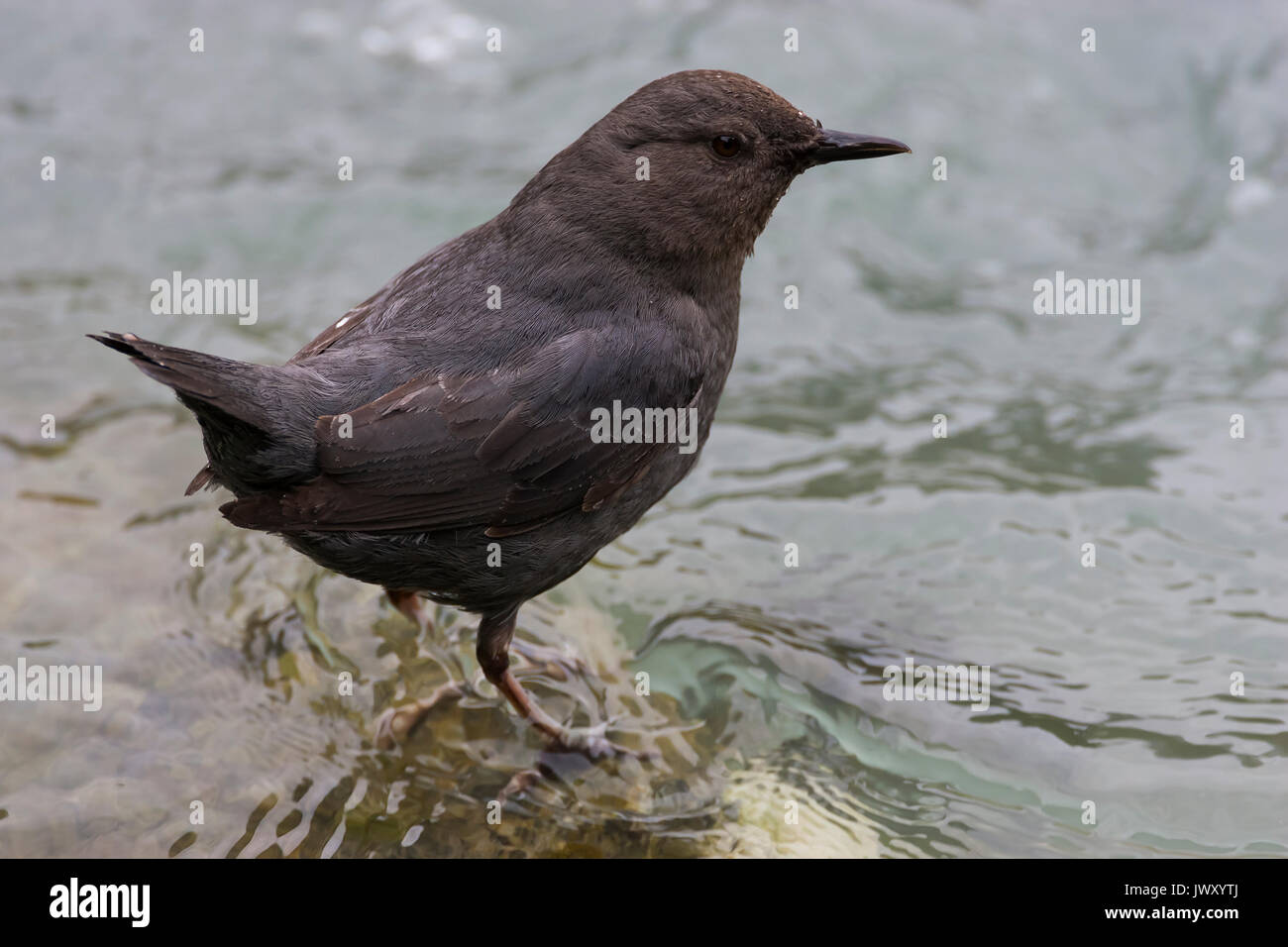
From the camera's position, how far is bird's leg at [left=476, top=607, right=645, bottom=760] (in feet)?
13.3

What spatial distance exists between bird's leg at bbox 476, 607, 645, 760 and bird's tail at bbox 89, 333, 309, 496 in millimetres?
831

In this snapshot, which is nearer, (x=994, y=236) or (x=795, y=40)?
(x=994, y=236)

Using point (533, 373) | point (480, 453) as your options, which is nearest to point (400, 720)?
point (480, 453)

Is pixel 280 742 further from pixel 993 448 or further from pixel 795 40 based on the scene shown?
pixel 795 40

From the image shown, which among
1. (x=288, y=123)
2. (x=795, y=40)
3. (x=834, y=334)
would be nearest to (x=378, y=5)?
(x=288, y=123)

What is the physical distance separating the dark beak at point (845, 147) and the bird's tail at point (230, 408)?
179 cm

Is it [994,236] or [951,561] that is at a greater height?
[994,236]

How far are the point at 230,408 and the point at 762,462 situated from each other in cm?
300

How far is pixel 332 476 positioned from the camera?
11.9ft

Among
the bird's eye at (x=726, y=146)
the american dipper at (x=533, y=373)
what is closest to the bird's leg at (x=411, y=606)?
the american dipper at (x=533, y=373)

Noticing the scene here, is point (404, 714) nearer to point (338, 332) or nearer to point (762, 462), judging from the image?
point (338, 332)

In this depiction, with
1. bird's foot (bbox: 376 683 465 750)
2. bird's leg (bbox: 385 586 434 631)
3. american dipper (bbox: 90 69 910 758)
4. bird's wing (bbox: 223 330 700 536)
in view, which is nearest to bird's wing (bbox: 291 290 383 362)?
american dipper (bbox: 90 69 910 758)

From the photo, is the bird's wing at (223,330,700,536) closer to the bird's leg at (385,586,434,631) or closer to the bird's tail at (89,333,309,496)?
the bird's tail at (89,333,309,496)

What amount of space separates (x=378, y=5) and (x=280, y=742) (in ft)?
21.9
